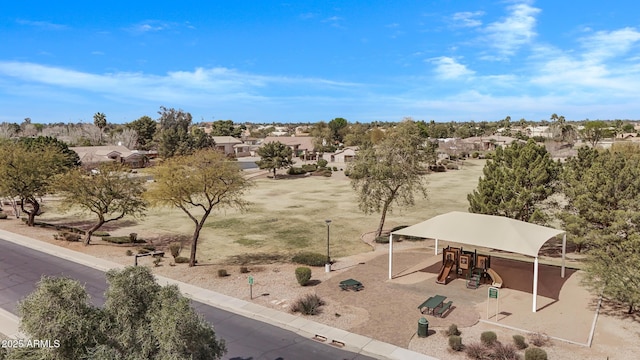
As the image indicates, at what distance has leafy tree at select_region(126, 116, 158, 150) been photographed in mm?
131125

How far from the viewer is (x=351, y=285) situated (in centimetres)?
2525

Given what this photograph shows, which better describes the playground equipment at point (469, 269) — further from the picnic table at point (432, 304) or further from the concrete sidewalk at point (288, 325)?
the concrete sidewalk at point (288, 325)

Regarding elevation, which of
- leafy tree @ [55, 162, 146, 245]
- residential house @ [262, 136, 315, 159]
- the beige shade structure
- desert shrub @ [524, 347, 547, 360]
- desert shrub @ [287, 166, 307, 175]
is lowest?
desert shrub @ [524, 347, 547, 360]

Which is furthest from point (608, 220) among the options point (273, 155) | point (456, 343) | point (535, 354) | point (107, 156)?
point (107, 156)

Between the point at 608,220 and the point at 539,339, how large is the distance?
477 inches

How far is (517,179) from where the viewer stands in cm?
3231

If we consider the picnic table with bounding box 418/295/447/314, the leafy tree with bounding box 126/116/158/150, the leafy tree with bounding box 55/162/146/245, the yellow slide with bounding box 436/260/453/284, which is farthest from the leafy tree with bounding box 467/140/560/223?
the leafy tree with bounding box 126/116/158/150

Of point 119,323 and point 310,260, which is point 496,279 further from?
point 119,323

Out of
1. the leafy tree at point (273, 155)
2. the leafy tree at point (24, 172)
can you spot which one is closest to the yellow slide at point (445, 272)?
the leafy tree at point (24, 172)

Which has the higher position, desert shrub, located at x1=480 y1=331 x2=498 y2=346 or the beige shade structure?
the beige shade structure

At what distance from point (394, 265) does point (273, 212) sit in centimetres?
2441

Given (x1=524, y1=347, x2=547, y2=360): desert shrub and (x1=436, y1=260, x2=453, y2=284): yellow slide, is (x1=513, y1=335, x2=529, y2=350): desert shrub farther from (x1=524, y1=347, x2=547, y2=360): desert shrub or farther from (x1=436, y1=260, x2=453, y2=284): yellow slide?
(x1=436, y1=260, x2=453, y2=284): yellow slide

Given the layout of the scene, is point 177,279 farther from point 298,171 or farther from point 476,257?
point 298,171

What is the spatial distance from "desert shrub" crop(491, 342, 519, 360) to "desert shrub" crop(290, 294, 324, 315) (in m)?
8.78
